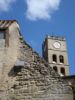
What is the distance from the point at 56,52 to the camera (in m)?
73.6

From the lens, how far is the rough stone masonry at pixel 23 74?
24.7ft

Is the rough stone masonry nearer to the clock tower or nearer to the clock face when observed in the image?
the clock tower

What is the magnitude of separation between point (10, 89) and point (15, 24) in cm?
172

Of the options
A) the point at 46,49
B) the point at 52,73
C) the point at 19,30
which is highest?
the point at 46,49

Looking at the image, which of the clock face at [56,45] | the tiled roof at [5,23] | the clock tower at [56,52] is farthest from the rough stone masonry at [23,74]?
the clock face at [56,45]

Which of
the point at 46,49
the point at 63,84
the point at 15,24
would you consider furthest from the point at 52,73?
the point at 46,49

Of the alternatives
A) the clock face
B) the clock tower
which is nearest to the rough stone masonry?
the clock tower

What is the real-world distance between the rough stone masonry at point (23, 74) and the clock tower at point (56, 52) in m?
61.2

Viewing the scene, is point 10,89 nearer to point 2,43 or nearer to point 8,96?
point 8,96

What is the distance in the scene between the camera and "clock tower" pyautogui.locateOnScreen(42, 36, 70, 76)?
7031cm

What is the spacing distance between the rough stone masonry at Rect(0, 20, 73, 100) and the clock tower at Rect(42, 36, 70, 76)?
6124cm

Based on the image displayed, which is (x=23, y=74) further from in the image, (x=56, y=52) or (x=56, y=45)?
(x=56, y=52)

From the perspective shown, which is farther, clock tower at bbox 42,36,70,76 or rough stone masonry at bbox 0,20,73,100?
clock tower at bbox 42,36,70,76

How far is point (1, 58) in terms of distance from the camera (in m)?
7.84
